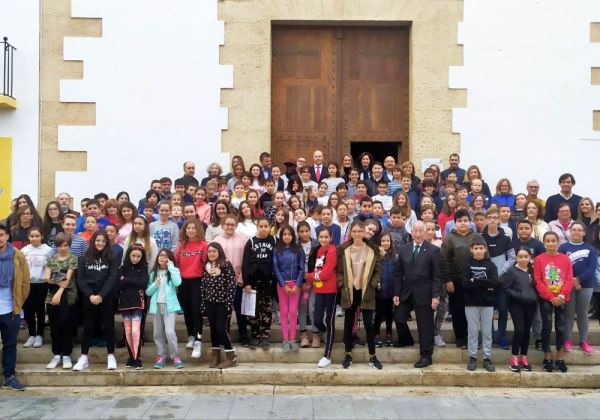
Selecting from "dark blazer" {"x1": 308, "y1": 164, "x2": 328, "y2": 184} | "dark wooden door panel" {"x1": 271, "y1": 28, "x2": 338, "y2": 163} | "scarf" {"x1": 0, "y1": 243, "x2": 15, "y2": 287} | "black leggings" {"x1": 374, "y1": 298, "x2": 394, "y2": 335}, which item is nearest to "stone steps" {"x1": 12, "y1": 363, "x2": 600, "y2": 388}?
"black leggings" {"x1": 374, "y1": 298, "x2": 394, "y2": 335}

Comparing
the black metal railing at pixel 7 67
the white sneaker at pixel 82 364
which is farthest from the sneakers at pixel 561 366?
the black metal railing at pixel 7 67

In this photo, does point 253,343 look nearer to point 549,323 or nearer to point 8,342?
point 8,342

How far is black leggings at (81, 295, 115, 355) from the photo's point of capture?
726 centimetres

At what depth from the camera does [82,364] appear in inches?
283

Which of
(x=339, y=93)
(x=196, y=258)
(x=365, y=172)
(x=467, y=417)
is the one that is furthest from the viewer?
(x=339, y=93)

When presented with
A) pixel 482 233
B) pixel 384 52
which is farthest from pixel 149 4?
pixel 482 233

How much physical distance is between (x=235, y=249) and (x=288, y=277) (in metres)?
0.73

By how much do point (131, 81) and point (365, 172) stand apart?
400 cm

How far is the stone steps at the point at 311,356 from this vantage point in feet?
24.3

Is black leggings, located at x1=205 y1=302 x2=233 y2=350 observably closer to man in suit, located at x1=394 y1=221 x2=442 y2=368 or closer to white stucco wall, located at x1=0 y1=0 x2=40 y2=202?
man in suit, located at x1=394 y1=221 x2=442 y2=368

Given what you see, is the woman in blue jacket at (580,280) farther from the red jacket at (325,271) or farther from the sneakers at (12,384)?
the sneakers at (12,384)

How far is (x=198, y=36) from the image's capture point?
10.4 meters

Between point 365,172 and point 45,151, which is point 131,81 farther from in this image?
point 365,172

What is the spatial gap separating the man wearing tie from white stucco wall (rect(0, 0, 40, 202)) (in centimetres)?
435
